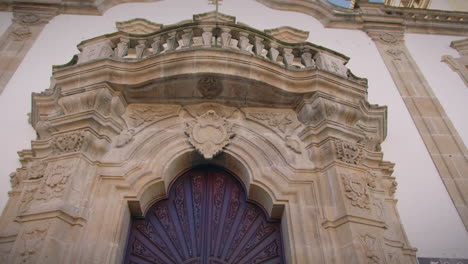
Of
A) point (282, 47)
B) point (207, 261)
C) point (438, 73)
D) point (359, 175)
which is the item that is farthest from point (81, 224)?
point (438, 73)

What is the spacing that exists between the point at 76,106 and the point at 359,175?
12.0 ft

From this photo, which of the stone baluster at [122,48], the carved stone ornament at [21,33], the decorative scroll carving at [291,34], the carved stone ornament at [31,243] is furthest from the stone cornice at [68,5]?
the carved stone ornament at [31,243]

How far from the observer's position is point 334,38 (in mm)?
7977

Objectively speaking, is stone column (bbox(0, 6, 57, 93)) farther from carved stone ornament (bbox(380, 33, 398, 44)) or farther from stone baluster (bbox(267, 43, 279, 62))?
carved stone ornament (bbox(380, 33, 398, 44))

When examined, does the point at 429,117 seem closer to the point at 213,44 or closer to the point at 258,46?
the point at 258,46

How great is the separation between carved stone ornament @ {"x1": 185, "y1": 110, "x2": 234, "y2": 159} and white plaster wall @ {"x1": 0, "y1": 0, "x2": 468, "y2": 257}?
8.23ft

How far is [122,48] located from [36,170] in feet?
6.86

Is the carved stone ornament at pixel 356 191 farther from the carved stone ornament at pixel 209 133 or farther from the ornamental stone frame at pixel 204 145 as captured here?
the carved stone ornament at pixel 209 133

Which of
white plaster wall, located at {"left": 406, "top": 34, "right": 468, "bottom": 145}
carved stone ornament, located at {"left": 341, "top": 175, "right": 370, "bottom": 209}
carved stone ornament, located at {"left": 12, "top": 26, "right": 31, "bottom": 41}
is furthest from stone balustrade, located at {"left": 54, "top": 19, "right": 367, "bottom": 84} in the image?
carved stone ornament, located at {"left": 12, "top": 26, "right": 31, "bottom": 41}

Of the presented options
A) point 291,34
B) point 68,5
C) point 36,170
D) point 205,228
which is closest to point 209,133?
point 205,228

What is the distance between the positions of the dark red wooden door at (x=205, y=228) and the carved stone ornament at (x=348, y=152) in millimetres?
1203

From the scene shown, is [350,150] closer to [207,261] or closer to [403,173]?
[403,173]

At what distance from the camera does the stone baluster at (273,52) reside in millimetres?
5265

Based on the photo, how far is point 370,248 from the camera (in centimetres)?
349
